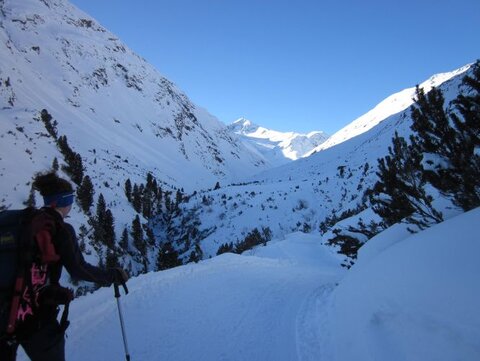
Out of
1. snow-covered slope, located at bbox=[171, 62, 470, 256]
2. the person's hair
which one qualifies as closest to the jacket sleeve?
the person's hair

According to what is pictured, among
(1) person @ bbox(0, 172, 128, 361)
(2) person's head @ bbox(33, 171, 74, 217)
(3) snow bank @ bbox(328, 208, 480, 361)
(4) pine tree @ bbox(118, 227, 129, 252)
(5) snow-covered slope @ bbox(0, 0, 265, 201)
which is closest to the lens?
(1) person @ bbox(0, 172, 128, 361)

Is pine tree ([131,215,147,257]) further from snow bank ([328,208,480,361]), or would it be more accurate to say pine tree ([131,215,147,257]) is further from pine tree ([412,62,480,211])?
snow bank ([328,208,480,361])

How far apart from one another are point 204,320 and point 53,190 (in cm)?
430

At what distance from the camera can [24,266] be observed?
8.59 ft

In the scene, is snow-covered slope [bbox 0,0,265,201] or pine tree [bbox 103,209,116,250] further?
snow-covered slope [bbox 0,0,265,201]

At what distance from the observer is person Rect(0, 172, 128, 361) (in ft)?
8.91

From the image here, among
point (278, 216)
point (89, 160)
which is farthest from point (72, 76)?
point (278, 216)

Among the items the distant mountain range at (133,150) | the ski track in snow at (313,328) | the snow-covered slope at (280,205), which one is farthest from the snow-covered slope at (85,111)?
the ski track in snow at (313,328)

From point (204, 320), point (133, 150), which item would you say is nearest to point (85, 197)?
point (204, 320)

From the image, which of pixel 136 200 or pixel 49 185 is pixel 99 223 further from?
pixel 49 185

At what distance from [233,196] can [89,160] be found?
2783cm

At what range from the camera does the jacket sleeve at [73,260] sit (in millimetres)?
2973

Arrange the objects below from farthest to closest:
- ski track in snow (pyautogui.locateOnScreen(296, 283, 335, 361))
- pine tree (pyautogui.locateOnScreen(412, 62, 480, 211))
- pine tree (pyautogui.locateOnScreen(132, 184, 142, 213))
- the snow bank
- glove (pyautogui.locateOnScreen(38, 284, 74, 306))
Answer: pine tree (pyautogui.locateOnScreen(132, 184, 142, 213))
pine tree (pyautogui.locateOnScreen(412, 62, 480, 211))
ski track in snow (pyautogui.locateOnScreen(296, 283, 335, 361))
the snow bank
glove (pyautogui.locateOnScreen(38, 284, 74, 306))

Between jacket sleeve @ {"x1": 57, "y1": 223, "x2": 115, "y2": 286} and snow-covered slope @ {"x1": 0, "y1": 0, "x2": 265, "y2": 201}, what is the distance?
96.4 feet
